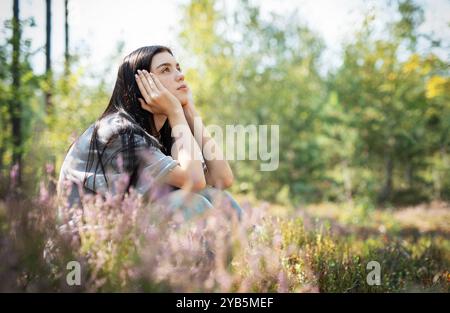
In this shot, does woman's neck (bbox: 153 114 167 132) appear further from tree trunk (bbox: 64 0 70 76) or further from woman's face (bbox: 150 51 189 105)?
tree trunk (bbox: 64 0 70 76)

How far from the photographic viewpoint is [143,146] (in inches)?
96.0

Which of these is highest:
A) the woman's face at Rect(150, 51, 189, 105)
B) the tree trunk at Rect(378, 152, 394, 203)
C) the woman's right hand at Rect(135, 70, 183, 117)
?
the woman's face at Rect(150, 51, 189, 105)

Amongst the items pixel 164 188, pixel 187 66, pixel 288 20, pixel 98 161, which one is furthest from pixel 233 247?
pixel 288 20

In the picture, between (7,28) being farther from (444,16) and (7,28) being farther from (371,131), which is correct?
(371,131)

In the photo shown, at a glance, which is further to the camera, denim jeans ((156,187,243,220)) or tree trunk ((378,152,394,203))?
tree trunk ((378,152,394,203))

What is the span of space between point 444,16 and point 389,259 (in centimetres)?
320

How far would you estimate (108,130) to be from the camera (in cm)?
249

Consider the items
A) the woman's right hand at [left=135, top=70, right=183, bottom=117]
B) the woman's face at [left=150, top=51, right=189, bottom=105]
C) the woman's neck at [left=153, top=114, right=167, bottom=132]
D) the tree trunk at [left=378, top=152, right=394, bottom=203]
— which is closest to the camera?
the woman's right hand at [left=135, top=70, right=183, bottom=117]

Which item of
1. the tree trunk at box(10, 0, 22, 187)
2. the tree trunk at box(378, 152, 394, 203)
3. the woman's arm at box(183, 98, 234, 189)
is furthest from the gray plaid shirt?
the tree trunk at box(378, 152, 394, 203)

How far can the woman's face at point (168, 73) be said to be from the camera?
2893mm

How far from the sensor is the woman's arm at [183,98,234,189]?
3.16 meters

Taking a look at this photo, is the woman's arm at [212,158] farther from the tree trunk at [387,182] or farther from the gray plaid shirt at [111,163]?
the tree trunk at [387,182]

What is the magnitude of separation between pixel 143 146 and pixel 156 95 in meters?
0.45

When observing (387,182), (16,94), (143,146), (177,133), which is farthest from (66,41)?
(387,182)
